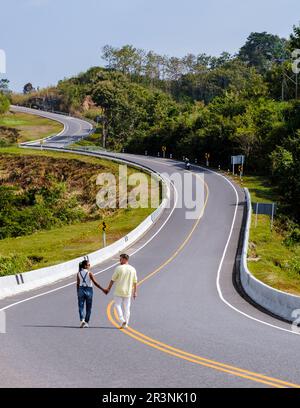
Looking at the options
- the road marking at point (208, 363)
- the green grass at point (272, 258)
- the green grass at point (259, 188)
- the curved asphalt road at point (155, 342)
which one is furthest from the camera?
the green grass at point (259, 188)

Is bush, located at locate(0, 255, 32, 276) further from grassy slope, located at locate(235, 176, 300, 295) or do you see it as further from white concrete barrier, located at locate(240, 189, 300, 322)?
white concrete barrier, located at locate(240, 189, 300, 322)

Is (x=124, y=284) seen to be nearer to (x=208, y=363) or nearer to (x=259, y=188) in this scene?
(x=208, y=363)

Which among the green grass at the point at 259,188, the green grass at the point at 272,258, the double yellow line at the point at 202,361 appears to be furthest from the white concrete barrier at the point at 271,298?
the green grass at the point at 259,188

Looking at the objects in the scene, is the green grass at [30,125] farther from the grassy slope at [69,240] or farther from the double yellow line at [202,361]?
the double yellow line at [202,361]

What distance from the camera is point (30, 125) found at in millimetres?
Result: 142500

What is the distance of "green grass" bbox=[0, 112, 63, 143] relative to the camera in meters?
130

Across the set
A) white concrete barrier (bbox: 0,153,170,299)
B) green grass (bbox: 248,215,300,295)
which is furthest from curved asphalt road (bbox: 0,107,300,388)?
green grass (bbox: 248,215,300,295)

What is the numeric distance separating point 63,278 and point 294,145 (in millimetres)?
45861

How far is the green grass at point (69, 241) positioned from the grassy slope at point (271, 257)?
1149 cm

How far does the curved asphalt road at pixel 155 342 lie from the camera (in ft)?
32.1

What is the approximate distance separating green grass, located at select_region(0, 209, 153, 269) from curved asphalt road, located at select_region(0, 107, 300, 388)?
618 inches

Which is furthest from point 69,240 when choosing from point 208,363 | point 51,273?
point 208,363

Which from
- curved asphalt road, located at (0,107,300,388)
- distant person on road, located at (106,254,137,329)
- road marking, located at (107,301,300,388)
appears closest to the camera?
road marking, located at (107,301,300,388)
